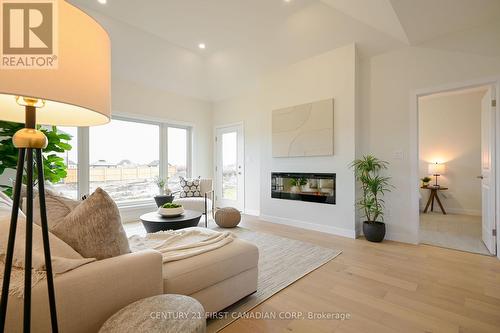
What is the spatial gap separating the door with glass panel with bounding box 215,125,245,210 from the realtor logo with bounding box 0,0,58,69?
482 centimetres

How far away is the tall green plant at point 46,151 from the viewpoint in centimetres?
246

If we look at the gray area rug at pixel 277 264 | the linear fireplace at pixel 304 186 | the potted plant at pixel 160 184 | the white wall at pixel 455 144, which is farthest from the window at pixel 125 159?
the white wall at pixel 455 144

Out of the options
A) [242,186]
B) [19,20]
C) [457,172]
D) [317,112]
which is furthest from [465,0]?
[242,186]

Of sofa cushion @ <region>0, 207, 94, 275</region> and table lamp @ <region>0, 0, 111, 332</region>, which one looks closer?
table lamp @ <region>0, 0, 111, 332</region>

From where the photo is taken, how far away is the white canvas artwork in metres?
3.74

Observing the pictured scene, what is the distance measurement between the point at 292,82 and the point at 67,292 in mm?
4117

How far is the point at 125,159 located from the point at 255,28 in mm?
3525

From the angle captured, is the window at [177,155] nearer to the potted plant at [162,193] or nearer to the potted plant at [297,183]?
the potted plant at [162,193]

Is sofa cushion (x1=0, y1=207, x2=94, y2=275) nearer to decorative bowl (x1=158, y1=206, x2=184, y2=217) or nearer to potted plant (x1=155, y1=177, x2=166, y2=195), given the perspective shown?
decorative bowl (x1=158, y1=206, x2=184, y2=217)

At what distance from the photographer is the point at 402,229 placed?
10.8ft

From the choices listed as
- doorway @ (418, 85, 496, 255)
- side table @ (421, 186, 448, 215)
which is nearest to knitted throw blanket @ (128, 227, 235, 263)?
doorway @ (418, 85, 496, 255)

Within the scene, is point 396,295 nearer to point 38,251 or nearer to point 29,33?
point 38,251

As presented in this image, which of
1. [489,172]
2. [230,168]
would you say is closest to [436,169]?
[489,172]

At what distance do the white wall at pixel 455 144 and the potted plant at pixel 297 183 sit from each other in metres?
3.38
